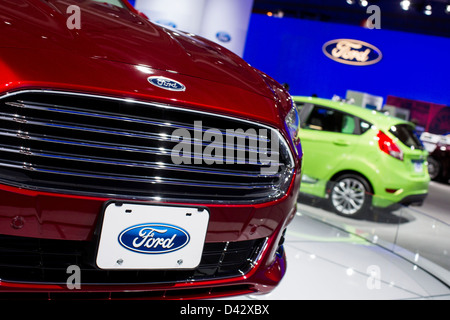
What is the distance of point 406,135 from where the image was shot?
5.04 metres

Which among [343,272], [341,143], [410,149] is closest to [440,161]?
[410,149]

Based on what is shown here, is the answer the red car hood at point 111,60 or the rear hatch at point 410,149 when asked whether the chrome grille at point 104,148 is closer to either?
the red car hood at point 111,60

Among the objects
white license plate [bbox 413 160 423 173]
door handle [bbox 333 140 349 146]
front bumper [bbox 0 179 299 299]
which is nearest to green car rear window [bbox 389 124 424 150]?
white license plate [bbox 413 160 423 173]

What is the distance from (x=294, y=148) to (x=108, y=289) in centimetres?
80

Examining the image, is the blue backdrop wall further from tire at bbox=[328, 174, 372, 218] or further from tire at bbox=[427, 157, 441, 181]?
tire at bbox=[328, 174, 372, 218]

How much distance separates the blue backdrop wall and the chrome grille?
37.0 ft

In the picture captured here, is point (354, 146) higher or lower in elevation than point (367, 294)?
higher

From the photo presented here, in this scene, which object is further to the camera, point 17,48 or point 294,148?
point 294,148

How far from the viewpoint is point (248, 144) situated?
1.51 m

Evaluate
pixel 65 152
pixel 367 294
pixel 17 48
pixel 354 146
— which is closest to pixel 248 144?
pixel 65 152

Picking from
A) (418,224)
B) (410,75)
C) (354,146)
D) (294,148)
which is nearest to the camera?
(294,148)

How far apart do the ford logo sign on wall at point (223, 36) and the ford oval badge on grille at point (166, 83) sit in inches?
267

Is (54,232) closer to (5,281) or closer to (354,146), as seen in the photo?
(5,281)

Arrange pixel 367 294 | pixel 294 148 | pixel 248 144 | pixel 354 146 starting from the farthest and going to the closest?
pixel 354 146 → pixel 367 294 → pixel 294 148 → pixel 248 144
